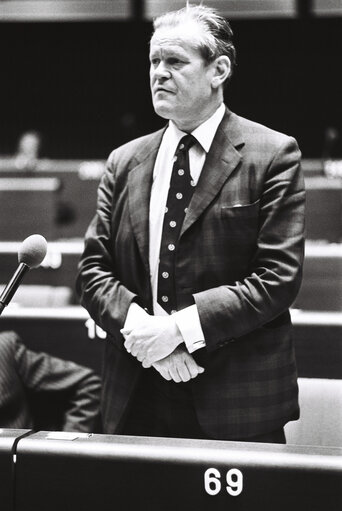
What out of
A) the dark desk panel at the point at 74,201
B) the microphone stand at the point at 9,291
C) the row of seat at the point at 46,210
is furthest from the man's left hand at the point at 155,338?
the dark desk panel at the point at 74,201

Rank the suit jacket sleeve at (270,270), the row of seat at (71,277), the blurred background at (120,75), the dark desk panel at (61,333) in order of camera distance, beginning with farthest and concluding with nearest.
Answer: the blurred background at (120,75) → the row of seat at (71,277) → the dark desk panel at (61,333) → the suit jacket sleeve at (270,270)

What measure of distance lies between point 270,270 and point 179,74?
1.38ft

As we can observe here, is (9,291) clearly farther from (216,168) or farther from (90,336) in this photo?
(90,336)

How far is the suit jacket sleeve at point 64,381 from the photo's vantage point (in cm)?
193

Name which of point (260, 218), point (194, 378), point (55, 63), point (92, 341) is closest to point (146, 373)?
point (194, 378)

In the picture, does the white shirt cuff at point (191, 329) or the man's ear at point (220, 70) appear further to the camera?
the man's ear at point (220, 70)

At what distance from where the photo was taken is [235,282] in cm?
136

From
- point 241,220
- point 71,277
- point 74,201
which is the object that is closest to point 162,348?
point 241,220

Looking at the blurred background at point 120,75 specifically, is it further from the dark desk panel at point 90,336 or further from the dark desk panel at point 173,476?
the dark desk panel at point 173,476

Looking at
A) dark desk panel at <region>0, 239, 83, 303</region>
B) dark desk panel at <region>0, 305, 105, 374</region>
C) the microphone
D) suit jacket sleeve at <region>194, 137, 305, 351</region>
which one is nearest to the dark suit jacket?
suit jacket sleeve at <region>194, 137, 305, 351</region>

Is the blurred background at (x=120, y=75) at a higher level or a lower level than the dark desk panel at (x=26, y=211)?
higher

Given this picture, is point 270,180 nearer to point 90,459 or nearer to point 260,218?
point 260,218

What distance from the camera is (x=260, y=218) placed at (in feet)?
4.47

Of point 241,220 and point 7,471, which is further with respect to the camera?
point 241,220
